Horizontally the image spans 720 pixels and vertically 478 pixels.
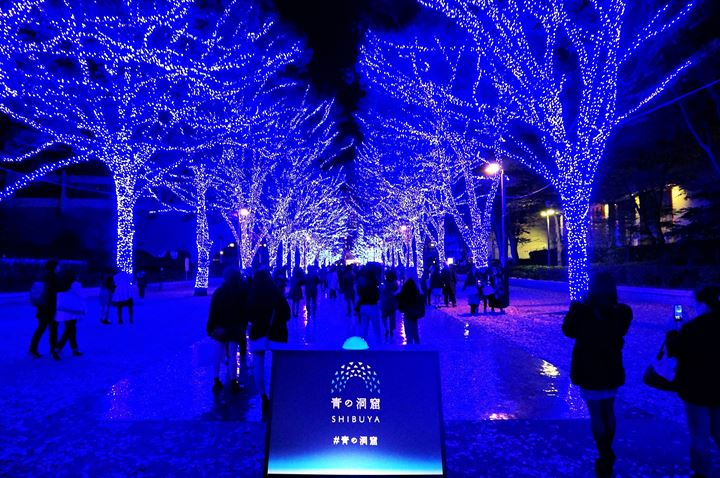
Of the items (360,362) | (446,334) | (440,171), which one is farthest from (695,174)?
(360,362)

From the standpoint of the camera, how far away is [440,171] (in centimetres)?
2884

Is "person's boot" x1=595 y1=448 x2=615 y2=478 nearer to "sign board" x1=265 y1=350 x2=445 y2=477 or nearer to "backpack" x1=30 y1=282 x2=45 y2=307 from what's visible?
"sign board" x1=265 y1=350 x2=445 y2=477

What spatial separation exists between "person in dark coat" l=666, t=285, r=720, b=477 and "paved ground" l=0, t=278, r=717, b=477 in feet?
1.90

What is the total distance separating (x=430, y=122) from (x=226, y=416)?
17.9 m

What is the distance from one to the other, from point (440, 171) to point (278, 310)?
2257 centimetres

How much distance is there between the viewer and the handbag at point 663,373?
14.1 ft

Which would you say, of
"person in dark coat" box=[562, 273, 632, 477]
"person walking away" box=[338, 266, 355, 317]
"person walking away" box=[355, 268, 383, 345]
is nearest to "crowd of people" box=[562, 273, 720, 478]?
"person in dark coat" box=[562, 273, 632, 477]

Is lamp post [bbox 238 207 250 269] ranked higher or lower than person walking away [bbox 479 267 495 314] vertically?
higher

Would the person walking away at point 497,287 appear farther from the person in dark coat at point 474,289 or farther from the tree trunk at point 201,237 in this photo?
the tree trunk at point 201,237

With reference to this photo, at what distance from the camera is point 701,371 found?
4.11 meters

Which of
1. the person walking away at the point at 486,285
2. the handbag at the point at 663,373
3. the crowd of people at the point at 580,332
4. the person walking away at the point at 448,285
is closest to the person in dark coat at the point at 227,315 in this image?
the crowd of people at the point at 580,332

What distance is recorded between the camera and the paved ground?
16.1ft

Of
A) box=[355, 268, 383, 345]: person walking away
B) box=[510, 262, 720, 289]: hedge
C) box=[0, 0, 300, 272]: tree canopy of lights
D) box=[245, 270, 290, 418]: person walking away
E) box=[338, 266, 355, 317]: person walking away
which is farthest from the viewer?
box=[510, 262, 720, 289]: hedge

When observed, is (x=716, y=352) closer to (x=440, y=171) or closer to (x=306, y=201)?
(x=440, y=171)
